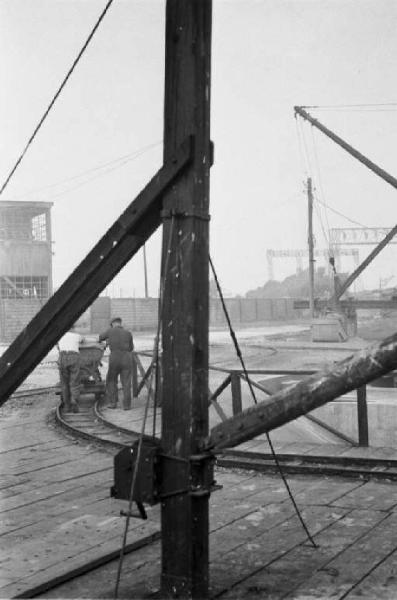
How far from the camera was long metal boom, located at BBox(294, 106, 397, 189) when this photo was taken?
87.4ft

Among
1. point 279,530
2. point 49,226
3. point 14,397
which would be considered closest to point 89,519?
point 279,530

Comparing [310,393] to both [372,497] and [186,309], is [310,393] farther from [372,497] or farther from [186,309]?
[372,497]

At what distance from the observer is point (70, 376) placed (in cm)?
1237

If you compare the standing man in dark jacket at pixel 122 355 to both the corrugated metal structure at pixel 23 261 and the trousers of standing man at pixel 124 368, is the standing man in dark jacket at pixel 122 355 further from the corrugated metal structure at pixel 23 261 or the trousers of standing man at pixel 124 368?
the corrugated metal structure at pixel 23 261

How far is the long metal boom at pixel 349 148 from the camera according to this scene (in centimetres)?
2662

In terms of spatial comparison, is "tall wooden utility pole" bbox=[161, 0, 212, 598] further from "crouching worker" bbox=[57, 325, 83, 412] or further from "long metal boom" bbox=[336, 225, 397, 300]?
"long metal boom" bbox=[336, 225, 397, 300]

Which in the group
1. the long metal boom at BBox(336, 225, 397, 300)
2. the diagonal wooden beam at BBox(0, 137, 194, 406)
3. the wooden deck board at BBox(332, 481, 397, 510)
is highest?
the long metal boom at BBox(336, 225, 397, 300)

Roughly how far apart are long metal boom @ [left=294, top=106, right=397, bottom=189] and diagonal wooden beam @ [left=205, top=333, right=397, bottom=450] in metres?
23.6

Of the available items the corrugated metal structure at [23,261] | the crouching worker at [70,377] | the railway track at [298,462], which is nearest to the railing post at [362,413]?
the railway track at [298,462]

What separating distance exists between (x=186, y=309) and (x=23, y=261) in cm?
3830

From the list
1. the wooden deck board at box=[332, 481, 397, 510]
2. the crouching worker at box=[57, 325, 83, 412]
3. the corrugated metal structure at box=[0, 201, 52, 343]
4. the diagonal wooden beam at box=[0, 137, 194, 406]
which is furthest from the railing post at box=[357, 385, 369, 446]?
the corrugated metal structure at box=[0, 201, 52, 343]

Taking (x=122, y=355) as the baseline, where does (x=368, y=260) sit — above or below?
above

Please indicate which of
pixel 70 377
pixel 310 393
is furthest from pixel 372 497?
pixel 70 377

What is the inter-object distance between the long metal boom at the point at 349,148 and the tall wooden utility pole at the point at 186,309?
23.3 m
